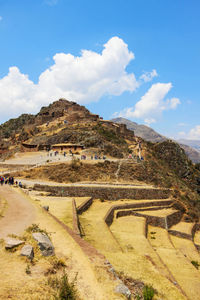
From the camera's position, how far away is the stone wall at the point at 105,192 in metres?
25.5

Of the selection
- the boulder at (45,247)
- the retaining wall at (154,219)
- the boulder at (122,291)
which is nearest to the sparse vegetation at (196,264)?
the retaining wall at (154,219)

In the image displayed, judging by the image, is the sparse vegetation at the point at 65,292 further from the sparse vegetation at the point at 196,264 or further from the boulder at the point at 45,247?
the sparse vegetation at the point at 196,264

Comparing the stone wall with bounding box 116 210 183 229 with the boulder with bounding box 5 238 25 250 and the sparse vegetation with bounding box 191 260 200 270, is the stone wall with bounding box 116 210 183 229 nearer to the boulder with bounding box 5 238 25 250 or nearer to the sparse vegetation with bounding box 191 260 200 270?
the sparse vegetation with bounding box 191 260 200 270

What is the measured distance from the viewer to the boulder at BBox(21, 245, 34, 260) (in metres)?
6.92

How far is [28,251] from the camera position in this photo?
7062 millimetres

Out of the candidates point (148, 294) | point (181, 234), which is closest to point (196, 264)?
point (181, 234)

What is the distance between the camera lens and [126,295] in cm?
578

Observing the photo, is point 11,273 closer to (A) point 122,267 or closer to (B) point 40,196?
(A) point 122,267

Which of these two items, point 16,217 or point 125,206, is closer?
point 16,217

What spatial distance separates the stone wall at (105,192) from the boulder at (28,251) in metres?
17.7

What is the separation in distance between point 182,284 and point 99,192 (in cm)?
1585

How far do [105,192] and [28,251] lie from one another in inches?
807

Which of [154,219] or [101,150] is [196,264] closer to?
[154,219]

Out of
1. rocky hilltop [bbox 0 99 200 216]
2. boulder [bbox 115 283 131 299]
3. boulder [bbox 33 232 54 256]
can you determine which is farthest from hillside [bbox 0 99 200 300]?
rocky hilltop [bbox 0 99 200 216]
